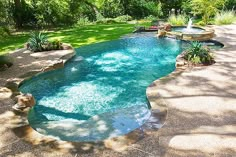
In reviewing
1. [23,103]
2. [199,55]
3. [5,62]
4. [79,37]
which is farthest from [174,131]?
[79,37]

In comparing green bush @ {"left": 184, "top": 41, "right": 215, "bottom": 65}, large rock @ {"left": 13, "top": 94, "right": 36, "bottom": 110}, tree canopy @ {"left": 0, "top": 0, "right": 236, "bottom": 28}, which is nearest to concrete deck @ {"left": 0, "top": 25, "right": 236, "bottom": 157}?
large rock @ {"left": 13, "top": 94, "right": 36, "bottom": 110}

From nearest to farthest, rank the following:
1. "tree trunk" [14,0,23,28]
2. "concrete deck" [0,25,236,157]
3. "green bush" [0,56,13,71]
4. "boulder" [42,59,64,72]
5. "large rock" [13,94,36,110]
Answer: "concrete deck" [0,25,236,157], "large rock" [13,94,36,110], "green bush" [0,56,13,71], "boulder" [42,59,64,72], "tree trunk" [14,0,23,28]

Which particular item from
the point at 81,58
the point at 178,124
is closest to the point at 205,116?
the point at 178,124

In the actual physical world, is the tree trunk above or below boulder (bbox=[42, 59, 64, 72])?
above

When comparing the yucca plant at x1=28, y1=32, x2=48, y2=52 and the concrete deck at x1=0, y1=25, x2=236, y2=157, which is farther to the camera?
the yucca plant at x1=28, y1=32, x2=48, y2=52

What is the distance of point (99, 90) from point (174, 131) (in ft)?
12.3

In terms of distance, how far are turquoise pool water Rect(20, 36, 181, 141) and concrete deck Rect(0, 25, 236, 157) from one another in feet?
1.77

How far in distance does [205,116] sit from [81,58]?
7042 mm

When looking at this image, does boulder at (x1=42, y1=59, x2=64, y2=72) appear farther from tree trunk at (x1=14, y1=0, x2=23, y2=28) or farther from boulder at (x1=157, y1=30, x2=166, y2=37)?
tree trunk at (x1=14, y1=0, x2=23, y2=28)

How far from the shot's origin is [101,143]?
5.12 meters

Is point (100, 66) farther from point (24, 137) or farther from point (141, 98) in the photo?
point (24, 137)

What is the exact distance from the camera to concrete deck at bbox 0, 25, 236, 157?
4.80 m

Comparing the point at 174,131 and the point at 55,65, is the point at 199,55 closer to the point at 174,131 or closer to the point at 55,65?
the point at 174,131

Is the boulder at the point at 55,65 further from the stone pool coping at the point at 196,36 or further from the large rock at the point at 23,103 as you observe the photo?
the stone pool coping at the point at 196,36
